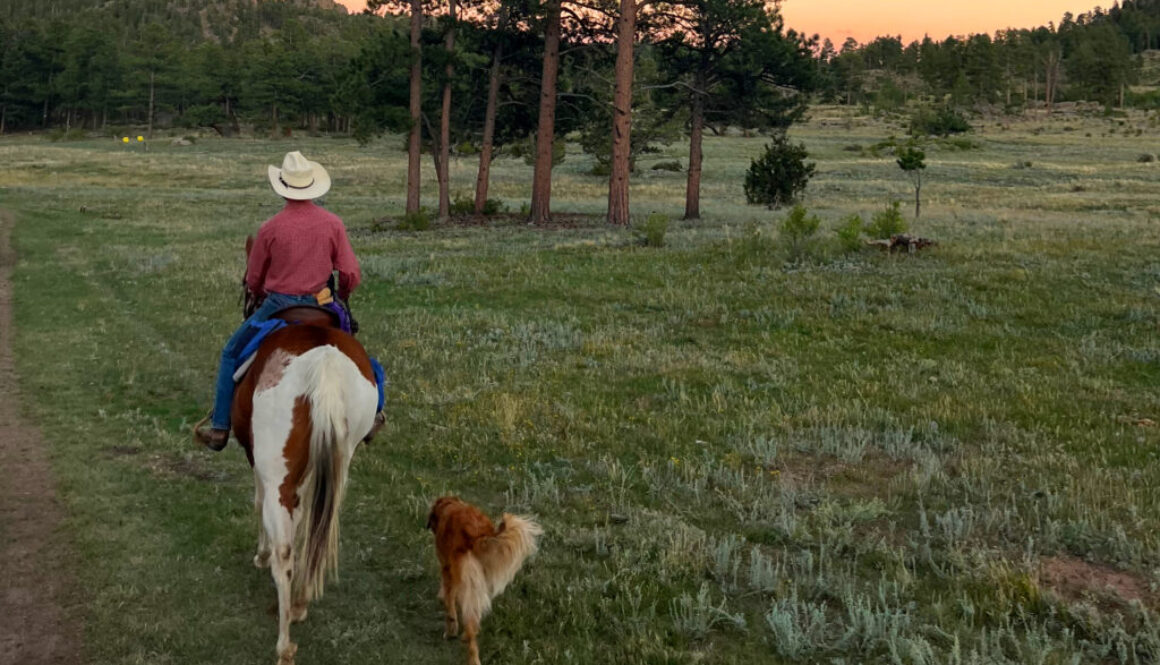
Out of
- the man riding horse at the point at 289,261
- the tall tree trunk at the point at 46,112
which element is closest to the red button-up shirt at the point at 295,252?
the man riding horse at the point at 289,261

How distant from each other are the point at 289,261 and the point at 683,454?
4.07m

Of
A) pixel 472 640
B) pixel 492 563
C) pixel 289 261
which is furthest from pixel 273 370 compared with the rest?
pixel 472 640

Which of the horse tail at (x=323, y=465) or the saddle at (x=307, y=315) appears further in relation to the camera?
the saddle at (x=307, y=315)

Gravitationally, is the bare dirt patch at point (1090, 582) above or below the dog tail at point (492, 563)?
below

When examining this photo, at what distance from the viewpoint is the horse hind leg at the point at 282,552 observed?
4688 millimetres

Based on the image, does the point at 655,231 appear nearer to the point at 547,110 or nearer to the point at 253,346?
the point at 547,110

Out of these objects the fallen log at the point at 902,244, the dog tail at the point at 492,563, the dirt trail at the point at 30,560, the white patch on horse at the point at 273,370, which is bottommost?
the dirt trail at the point at 30,560

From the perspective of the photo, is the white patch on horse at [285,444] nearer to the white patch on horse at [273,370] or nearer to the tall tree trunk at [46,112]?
the white patch on horse at [273,370]

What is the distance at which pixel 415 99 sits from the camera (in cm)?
3091

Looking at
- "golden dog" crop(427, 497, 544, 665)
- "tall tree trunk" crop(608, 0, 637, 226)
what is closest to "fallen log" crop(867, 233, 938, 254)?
"tall tree trunk" crop(608, 0, 637, 226)

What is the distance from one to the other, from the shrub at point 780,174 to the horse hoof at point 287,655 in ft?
112

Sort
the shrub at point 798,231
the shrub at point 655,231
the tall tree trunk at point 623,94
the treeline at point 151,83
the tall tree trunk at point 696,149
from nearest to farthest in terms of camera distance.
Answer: the shrub at point 798,231 → the shrub at point 655,231 → the tall tree trunk at point 623,94 → the tall tree trunk at point 696,149 → the treeline at point 151,83

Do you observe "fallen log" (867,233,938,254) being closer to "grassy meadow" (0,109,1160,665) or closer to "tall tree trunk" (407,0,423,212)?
"grassy meadow" (0,109,1160,665)

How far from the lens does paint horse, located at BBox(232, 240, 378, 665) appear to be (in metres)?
4.74
